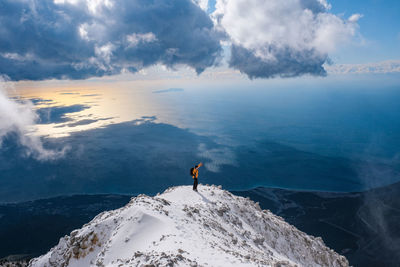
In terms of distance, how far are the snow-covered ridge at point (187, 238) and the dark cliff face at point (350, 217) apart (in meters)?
51.2

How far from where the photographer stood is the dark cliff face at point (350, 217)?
274 feet

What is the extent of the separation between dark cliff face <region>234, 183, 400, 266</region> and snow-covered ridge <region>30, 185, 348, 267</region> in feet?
168

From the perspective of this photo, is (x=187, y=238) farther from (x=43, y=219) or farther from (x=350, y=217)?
(x=43, y=219)

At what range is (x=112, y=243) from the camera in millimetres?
22969

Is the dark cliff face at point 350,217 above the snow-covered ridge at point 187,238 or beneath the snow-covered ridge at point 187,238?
beneath

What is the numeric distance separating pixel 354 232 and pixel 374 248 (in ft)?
32.4

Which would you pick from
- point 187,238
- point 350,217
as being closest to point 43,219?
point 187,238

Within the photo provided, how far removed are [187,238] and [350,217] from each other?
110 meters

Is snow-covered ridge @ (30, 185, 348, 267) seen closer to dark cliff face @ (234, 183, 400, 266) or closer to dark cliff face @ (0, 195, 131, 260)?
dark cliff face @ (234, 183, 400, 266)

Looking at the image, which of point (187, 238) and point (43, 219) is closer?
point (187, 238)

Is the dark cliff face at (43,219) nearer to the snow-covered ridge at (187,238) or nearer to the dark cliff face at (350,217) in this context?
the snow-covered ridge at (187,238)

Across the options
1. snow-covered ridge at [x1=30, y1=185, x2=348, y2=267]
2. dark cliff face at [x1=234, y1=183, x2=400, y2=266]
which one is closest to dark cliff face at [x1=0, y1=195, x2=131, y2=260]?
snow-covered ridge at [x1=30, y1=185, x2=348, y2=267]

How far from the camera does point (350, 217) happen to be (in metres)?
105

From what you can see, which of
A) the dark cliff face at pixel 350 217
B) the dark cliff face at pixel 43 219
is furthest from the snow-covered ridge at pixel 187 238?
the dark cliff face at pixel 43 219
